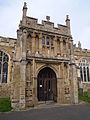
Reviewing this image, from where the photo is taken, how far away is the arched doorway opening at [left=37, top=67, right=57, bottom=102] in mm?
13430

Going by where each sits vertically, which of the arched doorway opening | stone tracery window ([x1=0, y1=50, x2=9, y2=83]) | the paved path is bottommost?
the paved path

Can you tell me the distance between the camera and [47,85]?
13.8 m

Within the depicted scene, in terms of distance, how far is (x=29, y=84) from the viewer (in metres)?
11.7

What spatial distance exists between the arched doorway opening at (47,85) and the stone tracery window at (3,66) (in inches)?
241

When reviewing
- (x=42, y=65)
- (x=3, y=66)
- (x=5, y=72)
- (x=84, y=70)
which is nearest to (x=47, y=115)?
(x=42, y=65)

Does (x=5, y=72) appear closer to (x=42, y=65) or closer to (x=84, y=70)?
(x=42, y=65)

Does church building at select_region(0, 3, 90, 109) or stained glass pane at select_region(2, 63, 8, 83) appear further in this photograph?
stained glass pane at select_region(2, 63, 8, 83)

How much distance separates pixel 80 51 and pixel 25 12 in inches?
603

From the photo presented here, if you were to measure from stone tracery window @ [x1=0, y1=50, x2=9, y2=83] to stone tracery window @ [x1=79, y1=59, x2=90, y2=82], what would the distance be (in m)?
14.8

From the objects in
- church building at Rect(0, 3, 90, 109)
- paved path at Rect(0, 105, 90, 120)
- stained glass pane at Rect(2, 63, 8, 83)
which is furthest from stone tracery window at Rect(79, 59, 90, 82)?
paved path at Rect(0, 105, 90, 120)

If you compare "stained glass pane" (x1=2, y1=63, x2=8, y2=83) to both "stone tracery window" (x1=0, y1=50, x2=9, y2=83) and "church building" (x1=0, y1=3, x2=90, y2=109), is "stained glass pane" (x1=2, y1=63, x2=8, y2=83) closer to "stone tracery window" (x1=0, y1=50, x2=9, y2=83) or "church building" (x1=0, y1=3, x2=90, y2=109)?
"stone tracery window" (x1=0, y1=50, x2=9, y2=83)

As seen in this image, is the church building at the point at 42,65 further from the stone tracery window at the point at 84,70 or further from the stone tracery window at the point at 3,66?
the stone tracery window at the point at 84,70

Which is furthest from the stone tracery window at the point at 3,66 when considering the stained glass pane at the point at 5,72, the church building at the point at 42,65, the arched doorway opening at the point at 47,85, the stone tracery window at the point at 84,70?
the stone tracery window at the point at 84,70

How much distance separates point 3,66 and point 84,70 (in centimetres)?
1605
